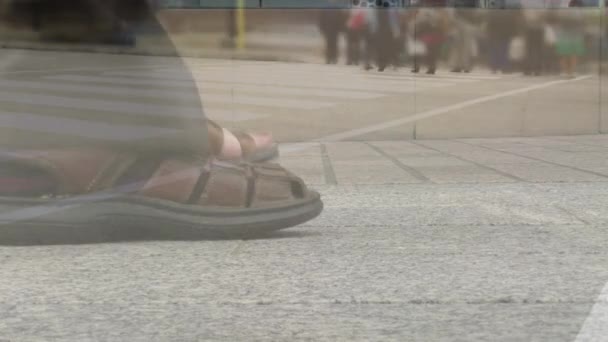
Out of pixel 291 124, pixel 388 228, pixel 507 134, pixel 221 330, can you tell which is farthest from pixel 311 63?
pixel 221 330

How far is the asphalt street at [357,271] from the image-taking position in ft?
7.68

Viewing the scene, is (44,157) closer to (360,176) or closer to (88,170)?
(88,170)

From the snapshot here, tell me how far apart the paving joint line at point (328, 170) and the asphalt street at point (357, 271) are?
6cm

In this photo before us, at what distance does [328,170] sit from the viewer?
6078 millimetres

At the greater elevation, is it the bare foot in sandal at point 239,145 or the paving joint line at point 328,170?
the bare foot in sandal at point 239,145

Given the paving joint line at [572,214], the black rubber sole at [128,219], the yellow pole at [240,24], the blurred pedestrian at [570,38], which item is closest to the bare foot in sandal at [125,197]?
the black rubber sole at [128,219]

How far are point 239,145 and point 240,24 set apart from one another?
587 centimetres

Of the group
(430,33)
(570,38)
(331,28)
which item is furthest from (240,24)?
(570,38)

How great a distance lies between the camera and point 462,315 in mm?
2422

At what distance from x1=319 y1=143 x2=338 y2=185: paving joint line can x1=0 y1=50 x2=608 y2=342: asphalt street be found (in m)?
0.06

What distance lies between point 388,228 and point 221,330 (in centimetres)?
147

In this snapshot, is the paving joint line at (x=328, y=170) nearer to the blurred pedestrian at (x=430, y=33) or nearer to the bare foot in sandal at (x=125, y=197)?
the bare foot in sandal at (x=125, y=197)

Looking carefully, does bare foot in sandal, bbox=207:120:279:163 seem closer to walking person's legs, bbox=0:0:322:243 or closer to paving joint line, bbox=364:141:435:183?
walking person's legs, bbox=0:0:322:243

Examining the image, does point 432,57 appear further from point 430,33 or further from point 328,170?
point 328,170
